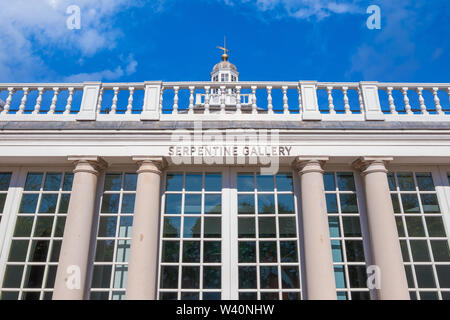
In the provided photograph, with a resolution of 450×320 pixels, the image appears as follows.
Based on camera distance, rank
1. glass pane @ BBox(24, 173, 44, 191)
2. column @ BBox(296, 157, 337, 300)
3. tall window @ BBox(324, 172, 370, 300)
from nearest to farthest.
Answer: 1. column @ BBox(296, 157, 337, 300)
2. tall window @ BBox(324, 172, 370, 300)
3. glass pane @ BBox(24, 173, 44, 191)

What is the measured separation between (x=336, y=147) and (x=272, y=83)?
2.47 m

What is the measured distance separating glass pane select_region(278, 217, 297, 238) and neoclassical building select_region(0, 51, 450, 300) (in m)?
0.04

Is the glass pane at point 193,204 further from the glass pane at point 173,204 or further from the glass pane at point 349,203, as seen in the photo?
the glass pane at point 349,203

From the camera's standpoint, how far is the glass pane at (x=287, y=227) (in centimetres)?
820

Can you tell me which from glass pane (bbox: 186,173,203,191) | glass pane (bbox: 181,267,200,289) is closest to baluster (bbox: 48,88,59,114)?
glass pane (bbox: 186,173,203,191)

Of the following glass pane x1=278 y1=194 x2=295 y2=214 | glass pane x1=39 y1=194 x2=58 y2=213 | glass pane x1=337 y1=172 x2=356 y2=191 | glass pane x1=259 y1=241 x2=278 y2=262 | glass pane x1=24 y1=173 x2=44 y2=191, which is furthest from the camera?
glass pane x1=24 y1=173 x2=44 y2=191

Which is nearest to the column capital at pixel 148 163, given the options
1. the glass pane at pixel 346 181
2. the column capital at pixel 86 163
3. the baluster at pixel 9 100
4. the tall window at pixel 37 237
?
the column capital at pixel 86 163

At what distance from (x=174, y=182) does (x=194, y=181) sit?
52 cm

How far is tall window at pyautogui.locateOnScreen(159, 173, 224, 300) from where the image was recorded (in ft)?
25.6

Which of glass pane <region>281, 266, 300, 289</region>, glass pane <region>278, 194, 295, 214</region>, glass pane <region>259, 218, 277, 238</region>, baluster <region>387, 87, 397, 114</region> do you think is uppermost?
baluster <region>387, 87, 397, 114</region>

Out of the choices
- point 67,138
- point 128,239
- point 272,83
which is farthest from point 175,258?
point 272,83

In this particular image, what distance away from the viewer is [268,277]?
25.8 feet

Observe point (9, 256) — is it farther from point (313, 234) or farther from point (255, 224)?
point (313, 234)

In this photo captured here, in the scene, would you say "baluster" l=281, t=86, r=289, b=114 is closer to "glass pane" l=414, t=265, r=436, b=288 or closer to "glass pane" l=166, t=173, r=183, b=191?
"glass pane" l=166, t=173, r=183, b=191
